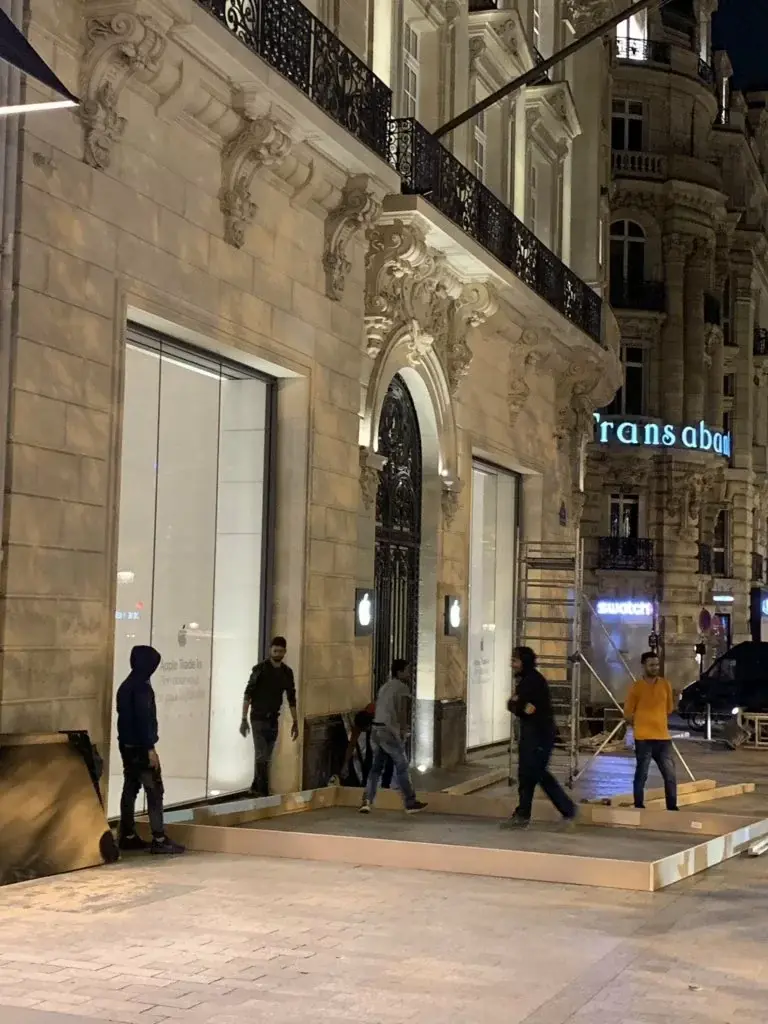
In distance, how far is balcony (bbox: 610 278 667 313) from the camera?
137 ft

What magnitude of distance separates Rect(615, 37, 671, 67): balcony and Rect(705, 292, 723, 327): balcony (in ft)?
22.0

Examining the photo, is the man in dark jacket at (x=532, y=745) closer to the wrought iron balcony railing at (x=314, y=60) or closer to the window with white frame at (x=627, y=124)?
the wrought iron balcony railing at (x=314, y=60)

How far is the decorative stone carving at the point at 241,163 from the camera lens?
13117mm

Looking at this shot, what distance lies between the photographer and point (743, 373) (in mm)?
47250

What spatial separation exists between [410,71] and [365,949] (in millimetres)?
13073

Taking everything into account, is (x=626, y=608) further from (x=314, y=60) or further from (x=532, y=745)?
(x=532, y=745)

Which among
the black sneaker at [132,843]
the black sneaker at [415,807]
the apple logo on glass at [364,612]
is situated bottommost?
the black sneaker at [132,843]

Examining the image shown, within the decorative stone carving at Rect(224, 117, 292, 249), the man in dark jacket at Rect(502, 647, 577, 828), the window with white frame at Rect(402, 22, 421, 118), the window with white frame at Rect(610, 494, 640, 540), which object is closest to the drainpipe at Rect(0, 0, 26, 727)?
the decorative stone carving at Rect(224, 117, 292, 249)

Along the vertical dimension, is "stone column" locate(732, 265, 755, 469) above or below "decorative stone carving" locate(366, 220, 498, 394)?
above

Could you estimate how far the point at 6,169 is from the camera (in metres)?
10.1

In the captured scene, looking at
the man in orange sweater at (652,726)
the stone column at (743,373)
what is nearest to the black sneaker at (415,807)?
the man in orange sweater at (652,726)

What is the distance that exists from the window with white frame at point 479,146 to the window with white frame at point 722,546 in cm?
2697

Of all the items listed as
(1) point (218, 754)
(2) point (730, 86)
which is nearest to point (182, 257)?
(1) point (218, 754)

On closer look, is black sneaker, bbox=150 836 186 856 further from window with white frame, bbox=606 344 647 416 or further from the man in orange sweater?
window with white frame, bbox=606 344 647 416
